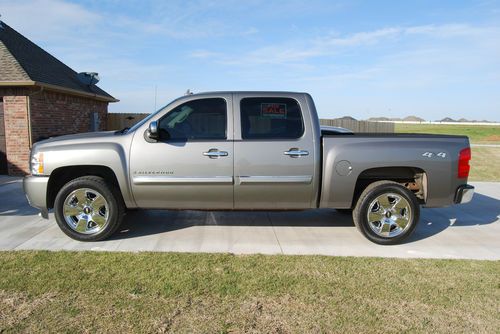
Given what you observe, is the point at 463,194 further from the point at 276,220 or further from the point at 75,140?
the point at 75,140

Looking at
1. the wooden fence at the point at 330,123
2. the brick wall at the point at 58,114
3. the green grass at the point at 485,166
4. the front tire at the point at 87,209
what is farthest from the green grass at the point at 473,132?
the front tire at the point at 87,209

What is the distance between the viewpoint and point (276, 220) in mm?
6285

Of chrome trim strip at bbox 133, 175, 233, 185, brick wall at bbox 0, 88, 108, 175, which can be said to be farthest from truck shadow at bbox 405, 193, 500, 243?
brick wall at bbox 0, 88, 108, 175

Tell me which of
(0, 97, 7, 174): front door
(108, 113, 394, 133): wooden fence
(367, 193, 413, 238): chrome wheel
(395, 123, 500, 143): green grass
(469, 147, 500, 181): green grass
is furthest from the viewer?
(395, 123, 500, 143): green grass

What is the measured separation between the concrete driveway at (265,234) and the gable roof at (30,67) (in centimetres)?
509

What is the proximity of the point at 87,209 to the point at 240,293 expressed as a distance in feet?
8.56

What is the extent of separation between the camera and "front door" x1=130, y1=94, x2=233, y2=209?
4988mm

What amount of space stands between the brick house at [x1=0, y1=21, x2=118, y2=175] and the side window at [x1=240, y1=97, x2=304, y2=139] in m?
8.04

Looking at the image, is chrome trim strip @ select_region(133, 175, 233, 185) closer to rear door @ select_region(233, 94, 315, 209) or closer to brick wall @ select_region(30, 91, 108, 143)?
rear door @ select_region(233, 94, 315, 209)

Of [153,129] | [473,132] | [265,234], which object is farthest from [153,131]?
[473,132]

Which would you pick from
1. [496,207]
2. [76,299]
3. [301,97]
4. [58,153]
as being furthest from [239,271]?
[496,207]

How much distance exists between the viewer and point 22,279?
3.88 metres

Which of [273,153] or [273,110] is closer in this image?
[273,153]

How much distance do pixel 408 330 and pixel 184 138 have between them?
332 centimetres
